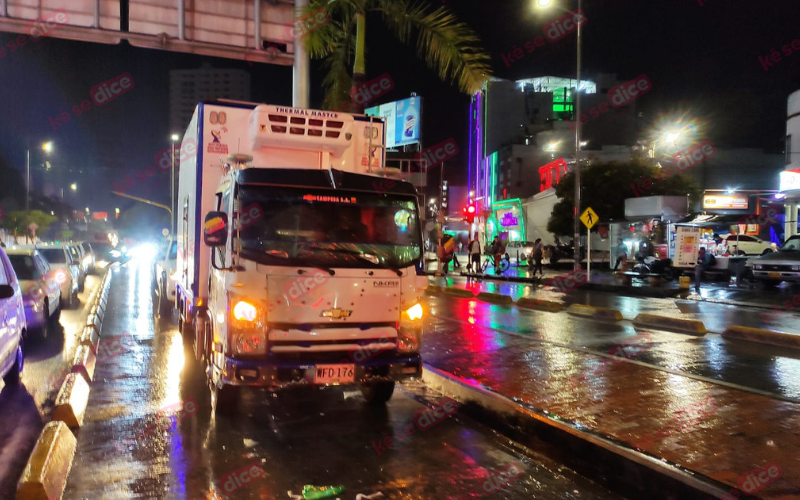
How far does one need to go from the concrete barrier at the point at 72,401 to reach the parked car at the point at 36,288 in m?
3.76

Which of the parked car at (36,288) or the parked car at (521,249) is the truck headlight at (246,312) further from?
the parked car at (521,249)

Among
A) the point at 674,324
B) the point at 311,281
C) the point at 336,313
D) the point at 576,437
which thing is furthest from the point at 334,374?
the point at 674,324

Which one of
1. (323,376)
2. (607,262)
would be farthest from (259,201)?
(607,262)

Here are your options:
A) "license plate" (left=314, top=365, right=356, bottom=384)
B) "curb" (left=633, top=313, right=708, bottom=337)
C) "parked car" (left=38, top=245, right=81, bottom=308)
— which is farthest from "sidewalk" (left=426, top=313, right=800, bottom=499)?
"parked car" (left=38, top=245, right=81, bottom=308)

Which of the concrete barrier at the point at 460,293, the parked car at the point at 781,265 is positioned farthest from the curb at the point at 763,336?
the parked car at the point at 781,265

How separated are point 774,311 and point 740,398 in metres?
10.5

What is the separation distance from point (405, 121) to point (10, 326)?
4385cm

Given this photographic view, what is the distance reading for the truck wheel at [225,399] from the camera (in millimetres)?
6203

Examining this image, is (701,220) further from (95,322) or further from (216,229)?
(216,229)

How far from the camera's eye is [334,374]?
5.73 meters

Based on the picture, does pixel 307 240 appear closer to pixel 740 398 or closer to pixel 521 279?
pixel 740 398

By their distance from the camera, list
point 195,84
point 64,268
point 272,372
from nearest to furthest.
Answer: point 272,372 < point 64,268 < point 195,84

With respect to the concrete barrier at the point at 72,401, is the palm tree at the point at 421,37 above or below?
above

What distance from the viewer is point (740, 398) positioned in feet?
22.1
